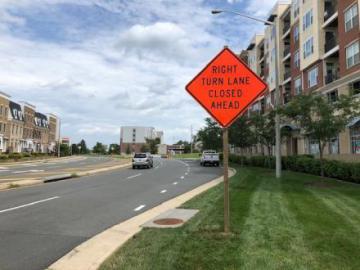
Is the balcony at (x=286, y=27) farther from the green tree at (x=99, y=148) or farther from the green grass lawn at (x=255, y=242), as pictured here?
the green tree at (x=99, y=148)

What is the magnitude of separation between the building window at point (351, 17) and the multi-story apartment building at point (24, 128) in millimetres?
59355

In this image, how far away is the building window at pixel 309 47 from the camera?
130 feet

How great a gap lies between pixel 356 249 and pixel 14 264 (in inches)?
215

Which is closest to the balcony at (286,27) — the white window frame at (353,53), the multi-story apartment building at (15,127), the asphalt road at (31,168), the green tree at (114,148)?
the white window frame at (353,53)

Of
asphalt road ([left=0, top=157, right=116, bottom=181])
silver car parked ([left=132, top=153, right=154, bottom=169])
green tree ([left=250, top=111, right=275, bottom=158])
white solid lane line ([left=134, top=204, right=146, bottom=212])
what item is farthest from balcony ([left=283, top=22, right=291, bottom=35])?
white solid lane line ([left=134, top=204, right=146, bottom=212])

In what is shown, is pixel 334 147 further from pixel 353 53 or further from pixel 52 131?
pixel 52 131

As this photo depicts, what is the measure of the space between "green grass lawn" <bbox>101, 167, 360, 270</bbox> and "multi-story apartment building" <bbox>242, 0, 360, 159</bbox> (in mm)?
12780

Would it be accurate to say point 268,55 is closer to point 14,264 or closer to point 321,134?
point 321,134

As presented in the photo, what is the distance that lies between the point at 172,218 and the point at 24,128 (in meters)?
83.6

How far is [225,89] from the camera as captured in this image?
8109 mm

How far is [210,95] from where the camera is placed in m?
8.13

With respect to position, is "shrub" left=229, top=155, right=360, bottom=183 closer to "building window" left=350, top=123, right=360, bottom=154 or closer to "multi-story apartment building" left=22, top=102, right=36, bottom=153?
"building window" left=350, top=123, right=360, bottom=154

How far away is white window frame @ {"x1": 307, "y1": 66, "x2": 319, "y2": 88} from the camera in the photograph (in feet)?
129

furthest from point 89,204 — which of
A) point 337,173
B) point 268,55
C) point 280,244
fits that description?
point 268,55
